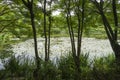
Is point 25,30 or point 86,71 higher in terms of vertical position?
point 25,30

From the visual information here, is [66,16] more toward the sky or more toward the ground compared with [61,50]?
more toward the sky

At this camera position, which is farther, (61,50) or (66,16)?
(61,50)

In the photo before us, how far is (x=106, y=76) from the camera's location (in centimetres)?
807

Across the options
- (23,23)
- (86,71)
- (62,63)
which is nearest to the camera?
(86,71)

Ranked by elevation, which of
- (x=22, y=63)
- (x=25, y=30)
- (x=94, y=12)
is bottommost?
(x=22, y=63)

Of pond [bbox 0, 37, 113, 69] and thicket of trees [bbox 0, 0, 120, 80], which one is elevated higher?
thicket of trees [bbox 0, 0, 120, 80]

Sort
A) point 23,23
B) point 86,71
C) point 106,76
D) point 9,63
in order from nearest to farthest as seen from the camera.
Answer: point 106,76 → point 86,71 → point 9,63 → point 23,23

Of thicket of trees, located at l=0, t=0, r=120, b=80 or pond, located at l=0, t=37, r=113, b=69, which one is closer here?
thicket of trees, located at l=0, t=0, r=120, b=80

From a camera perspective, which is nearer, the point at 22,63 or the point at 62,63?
the point at 62,63

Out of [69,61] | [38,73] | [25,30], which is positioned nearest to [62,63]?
[69,61]

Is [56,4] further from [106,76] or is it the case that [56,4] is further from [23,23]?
[106,76]

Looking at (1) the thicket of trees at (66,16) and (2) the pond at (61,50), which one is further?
(2) the pond at (61,50)

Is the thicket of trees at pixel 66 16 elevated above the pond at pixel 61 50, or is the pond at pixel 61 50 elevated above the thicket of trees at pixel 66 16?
the thicket of trees at pixel 66 16

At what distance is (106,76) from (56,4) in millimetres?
3851
